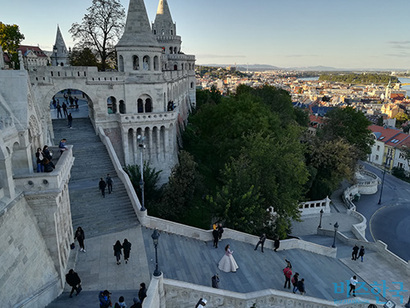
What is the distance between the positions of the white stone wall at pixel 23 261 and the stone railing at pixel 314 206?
783 inches

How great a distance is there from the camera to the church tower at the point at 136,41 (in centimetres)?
2333

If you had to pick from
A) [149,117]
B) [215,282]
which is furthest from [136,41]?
[215,282]

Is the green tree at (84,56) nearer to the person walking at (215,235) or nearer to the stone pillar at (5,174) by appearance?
the person walking at (215,235)

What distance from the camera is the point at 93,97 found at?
74.7ft

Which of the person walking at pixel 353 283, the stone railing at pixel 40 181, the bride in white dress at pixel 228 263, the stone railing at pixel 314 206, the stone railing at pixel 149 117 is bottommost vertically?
the stone railing at pixel 314 206

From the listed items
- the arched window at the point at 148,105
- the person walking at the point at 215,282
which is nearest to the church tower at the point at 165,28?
the arched window at the point at 148,105

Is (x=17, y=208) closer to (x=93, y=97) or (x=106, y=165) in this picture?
(x=106, y=165)

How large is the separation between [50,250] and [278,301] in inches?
350

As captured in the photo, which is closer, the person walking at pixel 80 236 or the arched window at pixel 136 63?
the person walking at pixel 80 236

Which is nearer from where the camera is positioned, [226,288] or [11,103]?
[11,103]

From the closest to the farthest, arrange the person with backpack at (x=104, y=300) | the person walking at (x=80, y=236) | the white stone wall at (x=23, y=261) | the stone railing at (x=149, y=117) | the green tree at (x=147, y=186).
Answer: the white stone wall at (x=23, y=261), the person with backpack at (x=104, y=300), the person walking at (x=80, y=236), the green tree at (x=147, y=186), the stone railing at (x=149, y=117)

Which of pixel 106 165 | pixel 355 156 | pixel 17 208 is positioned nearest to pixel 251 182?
pixel 106 165

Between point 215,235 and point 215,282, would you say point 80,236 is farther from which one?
point 215,235

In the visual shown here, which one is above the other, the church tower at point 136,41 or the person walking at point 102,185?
the church tower at point 136,41
